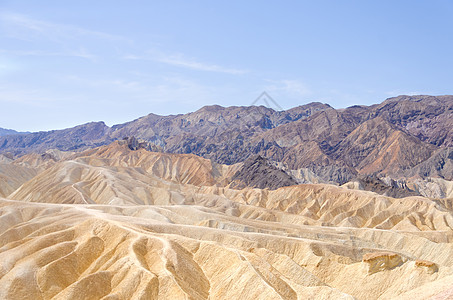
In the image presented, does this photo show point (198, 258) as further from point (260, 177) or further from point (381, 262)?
point (260, 177)

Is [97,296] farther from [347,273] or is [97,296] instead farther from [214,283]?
[347,273]

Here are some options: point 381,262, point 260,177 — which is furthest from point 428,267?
point 260,177

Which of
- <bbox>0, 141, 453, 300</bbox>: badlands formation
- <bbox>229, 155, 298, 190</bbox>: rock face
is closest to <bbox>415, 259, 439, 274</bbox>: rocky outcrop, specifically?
<bbox>0, 141, 453, 300</bbox>: badlands formation

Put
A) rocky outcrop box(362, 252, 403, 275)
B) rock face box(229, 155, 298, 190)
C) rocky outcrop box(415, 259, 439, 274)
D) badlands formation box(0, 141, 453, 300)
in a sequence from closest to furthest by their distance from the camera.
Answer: badlands formation box(0, 141, 453, 300) → rocky outcrop box(415, 259, 439, 274) → rocky outcrop box(362, 252, 403, 275) → rock face box(229, 155, 298, 190)

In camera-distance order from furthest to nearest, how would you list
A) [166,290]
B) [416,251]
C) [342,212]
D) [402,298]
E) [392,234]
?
[342,212] → [392,234] → [416,251] → [166,290] → [402,298]

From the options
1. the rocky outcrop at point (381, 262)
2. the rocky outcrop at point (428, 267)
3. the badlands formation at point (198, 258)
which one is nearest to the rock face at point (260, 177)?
the badlands formation at point (198, 258)

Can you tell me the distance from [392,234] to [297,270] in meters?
46.7

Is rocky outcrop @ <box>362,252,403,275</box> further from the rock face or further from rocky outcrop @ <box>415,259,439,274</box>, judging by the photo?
the rock face

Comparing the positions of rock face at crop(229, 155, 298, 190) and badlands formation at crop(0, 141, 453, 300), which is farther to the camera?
rock face at crop(229, 155, 298, 190)

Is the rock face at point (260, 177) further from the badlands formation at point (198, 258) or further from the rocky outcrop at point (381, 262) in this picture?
the rocky outcrop at point (381, 262)

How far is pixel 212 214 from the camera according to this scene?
Result: 9412cm

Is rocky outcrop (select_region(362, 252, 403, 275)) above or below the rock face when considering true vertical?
below

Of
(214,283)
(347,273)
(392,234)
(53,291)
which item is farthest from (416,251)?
(53,291)


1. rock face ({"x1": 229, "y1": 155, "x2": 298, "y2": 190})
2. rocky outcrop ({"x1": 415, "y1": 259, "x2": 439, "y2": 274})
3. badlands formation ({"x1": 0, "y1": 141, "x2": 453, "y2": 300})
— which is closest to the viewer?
badlands formation ({"x1": 0, "y1": 141, "x2": 453, "y2": 300})
